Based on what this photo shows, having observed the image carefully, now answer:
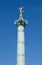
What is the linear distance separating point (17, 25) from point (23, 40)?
532 centimetres

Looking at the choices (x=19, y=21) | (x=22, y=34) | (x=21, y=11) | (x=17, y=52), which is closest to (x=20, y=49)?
(x=17, y=52)

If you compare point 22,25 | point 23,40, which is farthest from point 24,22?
point 23,40

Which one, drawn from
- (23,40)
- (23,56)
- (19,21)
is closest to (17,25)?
(19,21)

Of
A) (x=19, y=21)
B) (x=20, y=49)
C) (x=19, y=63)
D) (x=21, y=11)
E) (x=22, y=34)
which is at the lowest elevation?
(x=19, y=63)

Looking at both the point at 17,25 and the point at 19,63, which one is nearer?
the point at 19,63

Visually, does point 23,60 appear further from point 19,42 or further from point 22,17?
point 22,17

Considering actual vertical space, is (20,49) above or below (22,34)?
below

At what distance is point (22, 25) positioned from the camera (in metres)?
58.3

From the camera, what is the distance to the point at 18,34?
188 feet

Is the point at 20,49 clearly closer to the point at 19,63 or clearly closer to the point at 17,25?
the point at 19,63

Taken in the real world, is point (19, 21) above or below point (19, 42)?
A: above

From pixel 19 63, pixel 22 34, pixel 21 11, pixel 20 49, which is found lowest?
pixel 19 63

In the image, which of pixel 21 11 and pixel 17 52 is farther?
pixel 21 11

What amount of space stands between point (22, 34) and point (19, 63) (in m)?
8.57
